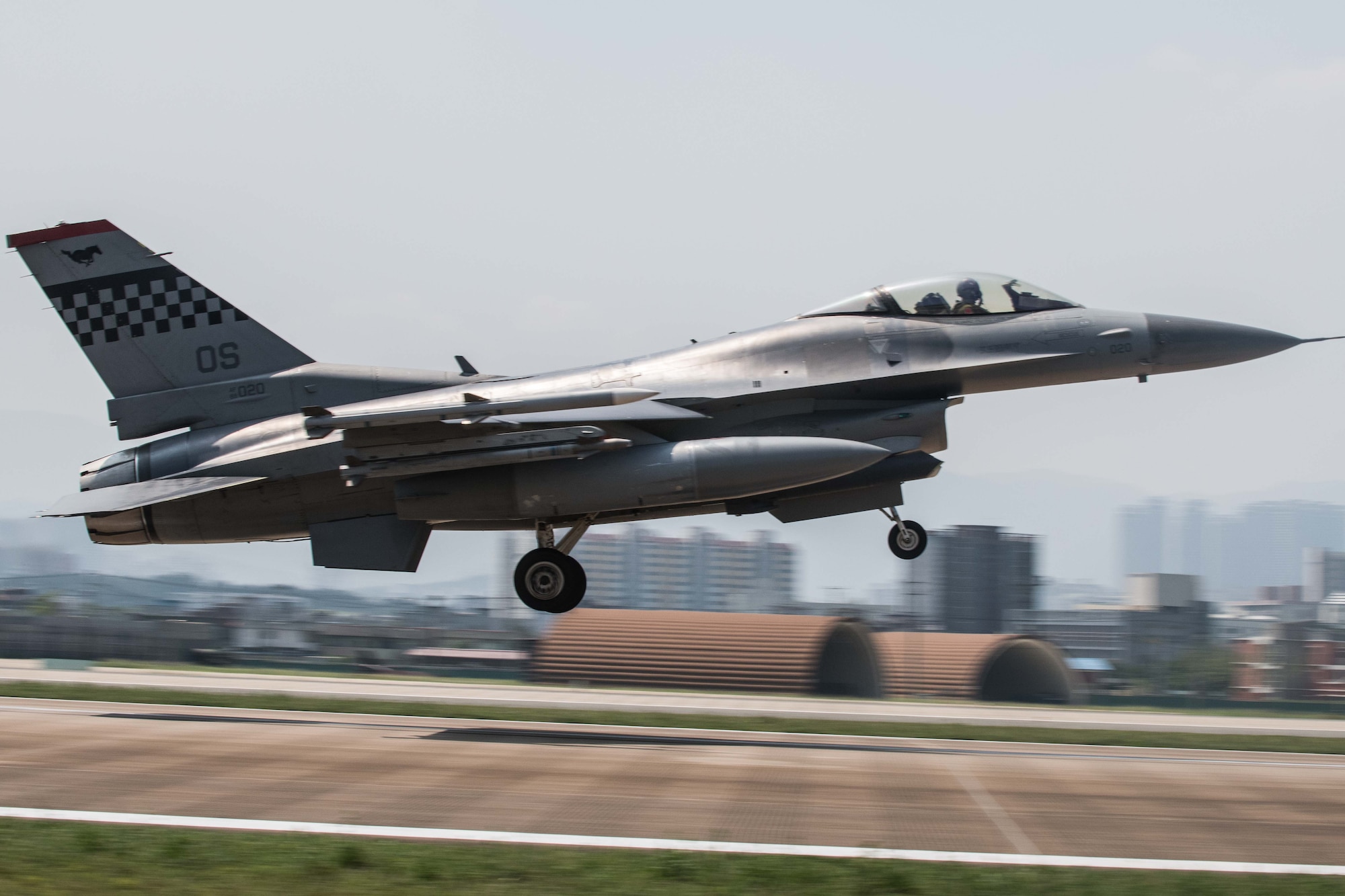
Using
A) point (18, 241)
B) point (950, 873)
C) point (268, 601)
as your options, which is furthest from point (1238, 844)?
point (268, 601)

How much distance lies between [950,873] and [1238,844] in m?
3.05

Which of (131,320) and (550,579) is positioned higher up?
(131,320)

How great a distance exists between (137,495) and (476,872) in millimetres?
11222

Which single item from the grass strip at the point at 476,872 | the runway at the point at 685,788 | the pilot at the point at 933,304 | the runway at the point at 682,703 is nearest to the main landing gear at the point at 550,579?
the runway at the point at 685,788

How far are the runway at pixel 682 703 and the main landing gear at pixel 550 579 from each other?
7053mm

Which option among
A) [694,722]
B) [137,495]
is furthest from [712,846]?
[694,722]

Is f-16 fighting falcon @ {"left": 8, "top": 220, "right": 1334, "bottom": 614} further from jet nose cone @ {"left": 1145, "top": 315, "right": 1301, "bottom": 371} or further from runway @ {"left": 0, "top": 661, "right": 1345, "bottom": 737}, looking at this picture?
runway @ {"left": 0, "top": 661, "right": 1345, "bottom": 737}

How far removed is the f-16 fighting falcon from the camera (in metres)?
16.5

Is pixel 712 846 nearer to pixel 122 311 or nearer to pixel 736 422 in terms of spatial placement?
pixel 736 422

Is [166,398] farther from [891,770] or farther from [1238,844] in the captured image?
[1238,844]

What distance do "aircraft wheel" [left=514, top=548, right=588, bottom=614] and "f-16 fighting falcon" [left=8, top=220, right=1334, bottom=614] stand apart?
0.03 metres

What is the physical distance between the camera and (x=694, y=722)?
2216cm

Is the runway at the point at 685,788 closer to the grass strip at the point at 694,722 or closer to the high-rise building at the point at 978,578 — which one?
the grass strip at the point at 694,722

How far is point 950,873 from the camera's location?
29.1 feet
